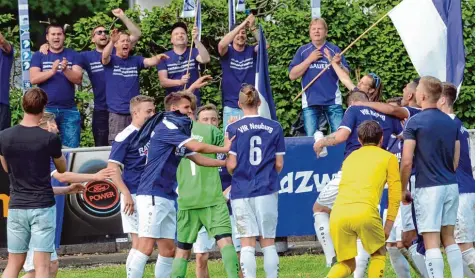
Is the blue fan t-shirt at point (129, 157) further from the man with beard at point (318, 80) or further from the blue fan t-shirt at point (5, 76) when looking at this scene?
the man with beard at point (318, 80)

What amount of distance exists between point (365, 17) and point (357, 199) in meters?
7.86

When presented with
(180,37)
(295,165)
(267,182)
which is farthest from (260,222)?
(180,37)

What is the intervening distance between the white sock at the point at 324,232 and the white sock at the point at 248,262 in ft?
4.59

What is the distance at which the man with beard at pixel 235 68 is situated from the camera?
1822 centimetres

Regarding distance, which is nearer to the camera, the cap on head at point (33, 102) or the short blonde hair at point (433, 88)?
the cap on head at point (33, 102)

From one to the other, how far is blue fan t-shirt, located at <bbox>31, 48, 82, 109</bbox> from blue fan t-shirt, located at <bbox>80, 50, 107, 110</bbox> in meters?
0.25

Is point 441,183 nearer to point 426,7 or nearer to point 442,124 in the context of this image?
point 442,124

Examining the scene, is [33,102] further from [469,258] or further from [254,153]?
[469,258]

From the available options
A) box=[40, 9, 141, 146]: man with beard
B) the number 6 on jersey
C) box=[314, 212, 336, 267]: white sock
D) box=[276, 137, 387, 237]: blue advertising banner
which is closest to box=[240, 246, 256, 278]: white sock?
the number 6 on jersey

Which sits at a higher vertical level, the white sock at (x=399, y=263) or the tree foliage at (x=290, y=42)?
the tree foliage at (x=290, y=42)

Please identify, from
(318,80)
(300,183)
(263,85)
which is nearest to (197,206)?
(263,85)

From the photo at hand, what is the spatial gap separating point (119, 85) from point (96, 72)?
42 centimetres

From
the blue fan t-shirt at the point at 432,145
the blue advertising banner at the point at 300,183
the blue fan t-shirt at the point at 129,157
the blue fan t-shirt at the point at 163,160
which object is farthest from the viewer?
the blue advertising banner at the point at 300,183

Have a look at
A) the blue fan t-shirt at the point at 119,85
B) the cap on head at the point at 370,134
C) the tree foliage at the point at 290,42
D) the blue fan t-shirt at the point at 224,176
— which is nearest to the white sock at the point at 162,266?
the blue fan t-shirt at the point at 224,176
